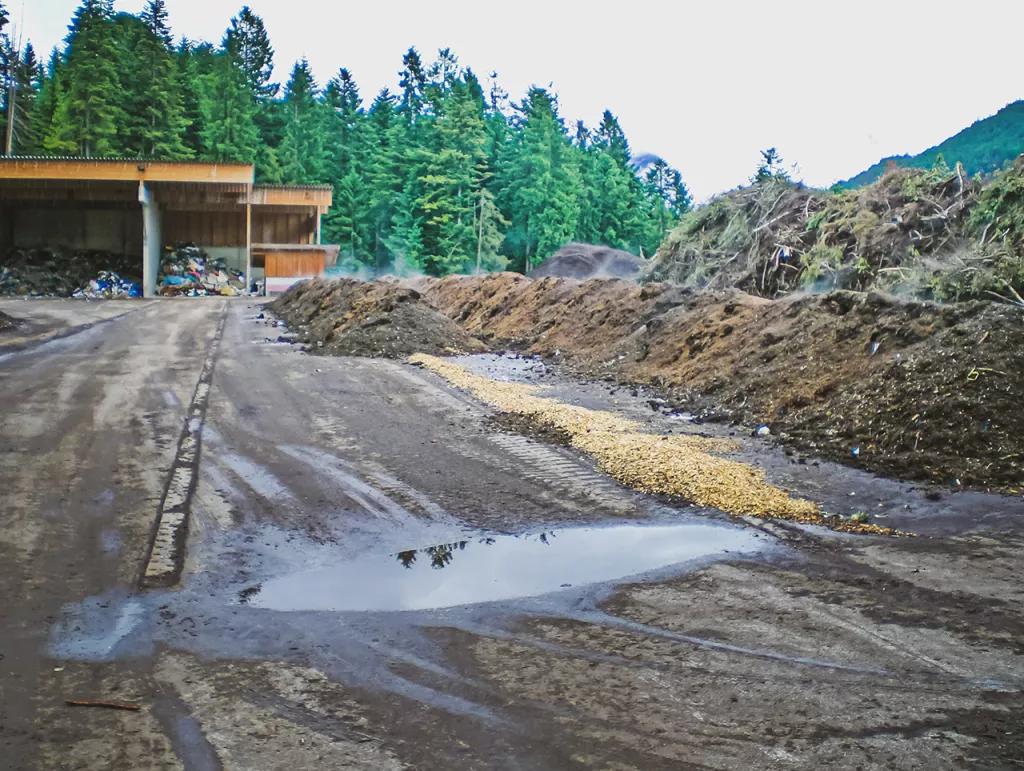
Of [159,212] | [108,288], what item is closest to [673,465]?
[108,288]

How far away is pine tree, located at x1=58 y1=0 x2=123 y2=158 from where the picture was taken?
52.8 m

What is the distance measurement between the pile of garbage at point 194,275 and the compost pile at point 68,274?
132cm

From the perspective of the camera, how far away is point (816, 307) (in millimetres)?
11617

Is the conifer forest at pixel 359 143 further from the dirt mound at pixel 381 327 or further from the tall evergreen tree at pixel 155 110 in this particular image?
the dirt mound at pixel 381 327

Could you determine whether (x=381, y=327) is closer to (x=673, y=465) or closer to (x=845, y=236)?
(x=845, y=236)

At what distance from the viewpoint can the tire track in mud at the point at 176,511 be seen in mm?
4820

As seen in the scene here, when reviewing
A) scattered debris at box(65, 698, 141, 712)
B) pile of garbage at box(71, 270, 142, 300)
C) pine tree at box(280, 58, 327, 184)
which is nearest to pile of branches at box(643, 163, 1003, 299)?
scattered debris at box(65, 698, 141, 712)

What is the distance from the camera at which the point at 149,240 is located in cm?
3609

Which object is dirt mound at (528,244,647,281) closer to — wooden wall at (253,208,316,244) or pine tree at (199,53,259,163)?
wooden wall at (253,208,316,244)

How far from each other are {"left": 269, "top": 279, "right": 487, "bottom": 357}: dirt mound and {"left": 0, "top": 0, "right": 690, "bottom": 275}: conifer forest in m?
30.8

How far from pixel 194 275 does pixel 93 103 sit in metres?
22.6

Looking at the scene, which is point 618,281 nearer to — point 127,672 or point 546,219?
point 127,672

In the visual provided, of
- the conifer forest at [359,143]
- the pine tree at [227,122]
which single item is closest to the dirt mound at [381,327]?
the conifer forest at [359,143]

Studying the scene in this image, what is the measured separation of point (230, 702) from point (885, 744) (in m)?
2.53
